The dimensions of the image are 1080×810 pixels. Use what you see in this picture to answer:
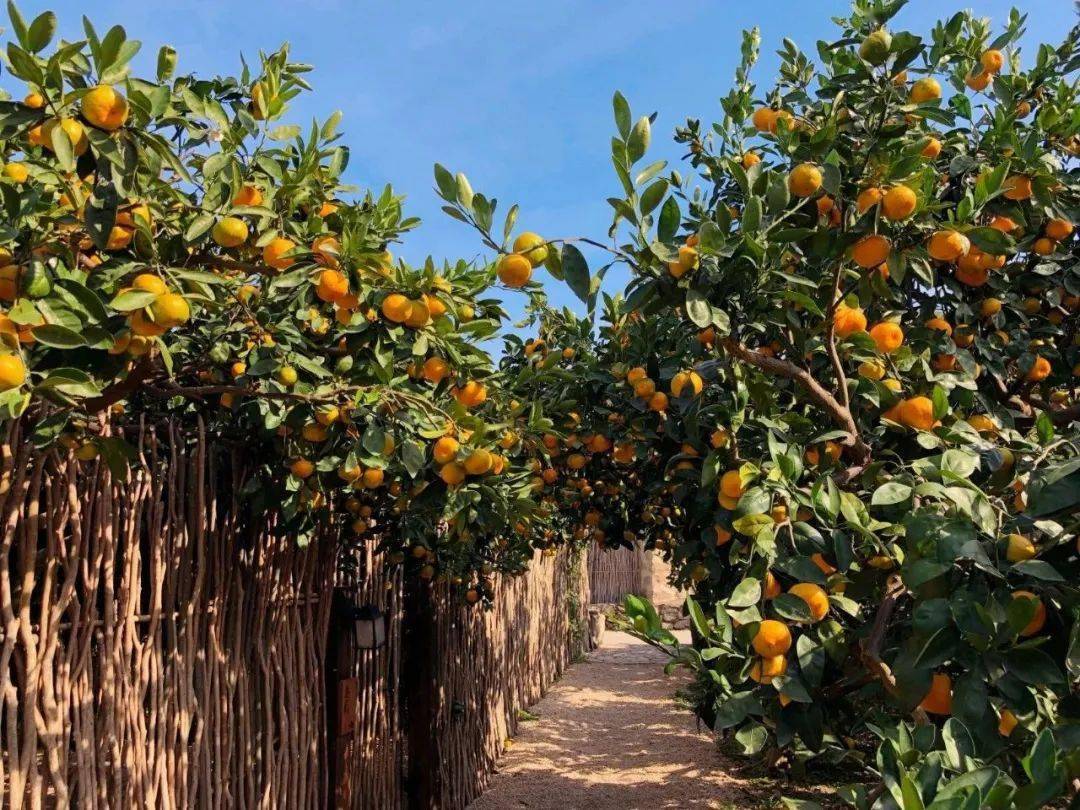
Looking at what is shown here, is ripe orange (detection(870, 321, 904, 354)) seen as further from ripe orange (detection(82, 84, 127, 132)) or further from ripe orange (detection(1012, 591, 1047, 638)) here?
ripe orange (detection(82, 84, 127, 132))

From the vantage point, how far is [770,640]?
1293mm

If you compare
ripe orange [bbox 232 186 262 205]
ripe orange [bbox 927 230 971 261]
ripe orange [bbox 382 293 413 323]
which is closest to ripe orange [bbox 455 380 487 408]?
ripe orange [bbox 382 293 413 323]

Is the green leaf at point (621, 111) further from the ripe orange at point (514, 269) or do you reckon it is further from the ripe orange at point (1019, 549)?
the ripe orange at point (1019, 549)

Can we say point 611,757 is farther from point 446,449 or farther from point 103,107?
point 103,107

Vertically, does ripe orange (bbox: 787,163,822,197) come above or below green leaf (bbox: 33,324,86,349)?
above

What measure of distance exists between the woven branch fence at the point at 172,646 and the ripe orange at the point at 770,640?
150cm

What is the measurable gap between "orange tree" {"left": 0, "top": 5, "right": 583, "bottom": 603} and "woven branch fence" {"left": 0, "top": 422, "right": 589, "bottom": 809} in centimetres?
16

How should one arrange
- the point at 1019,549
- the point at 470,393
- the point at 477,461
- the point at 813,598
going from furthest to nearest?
the point at 470,393
the point at 477,461
the point at 813,598
the point at 1019,549

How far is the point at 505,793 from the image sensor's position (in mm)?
5027

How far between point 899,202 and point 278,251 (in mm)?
1344

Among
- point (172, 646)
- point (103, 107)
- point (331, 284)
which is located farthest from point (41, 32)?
point (172, 646)

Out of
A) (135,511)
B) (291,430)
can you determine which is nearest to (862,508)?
(291,430)

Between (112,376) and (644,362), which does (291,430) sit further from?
(644,362)

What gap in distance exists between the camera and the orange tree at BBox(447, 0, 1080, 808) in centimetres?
108
